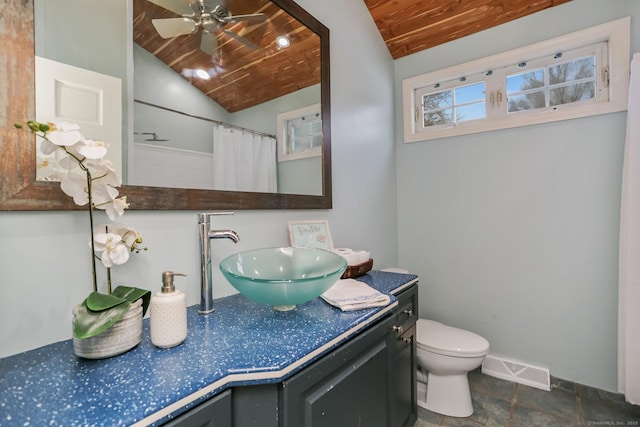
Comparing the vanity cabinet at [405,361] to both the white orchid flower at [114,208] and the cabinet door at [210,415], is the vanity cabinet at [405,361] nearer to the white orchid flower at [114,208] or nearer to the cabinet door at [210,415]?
the cabinet door at [210,415]

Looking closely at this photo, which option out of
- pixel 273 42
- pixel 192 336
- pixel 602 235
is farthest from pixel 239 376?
pixel 602 235

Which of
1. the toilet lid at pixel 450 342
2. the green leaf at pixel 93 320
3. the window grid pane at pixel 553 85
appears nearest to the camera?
the green leaf at pixel 93 320

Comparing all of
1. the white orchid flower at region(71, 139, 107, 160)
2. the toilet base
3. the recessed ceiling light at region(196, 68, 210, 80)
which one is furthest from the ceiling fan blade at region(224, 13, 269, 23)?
the toilet base

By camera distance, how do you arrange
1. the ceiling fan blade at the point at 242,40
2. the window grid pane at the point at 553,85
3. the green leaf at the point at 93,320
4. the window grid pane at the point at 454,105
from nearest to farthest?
1. the green leaf at the point at 93,320
2. the ceiling fan blade at the point at 242,40
3. the window grid pane at the point at 553,85
4. the window grid pane at the point at 454,105

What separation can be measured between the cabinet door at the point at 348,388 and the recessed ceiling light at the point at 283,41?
4.50 ft

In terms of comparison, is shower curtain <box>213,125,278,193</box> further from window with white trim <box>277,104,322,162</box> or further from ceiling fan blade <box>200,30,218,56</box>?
ceiling fan blade <box>200,30,218,56</box>

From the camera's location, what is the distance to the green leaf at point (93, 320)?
0.62 metres

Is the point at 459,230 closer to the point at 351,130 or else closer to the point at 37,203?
the point at 351,130

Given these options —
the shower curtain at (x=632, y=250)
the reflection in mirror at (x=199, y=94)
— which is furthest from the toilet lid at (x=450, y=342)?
the reflection in mirror at (x=199, y=94)

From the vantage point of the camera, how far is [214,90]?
46.2 inches

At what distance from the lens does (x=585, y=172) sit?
177 centimetres

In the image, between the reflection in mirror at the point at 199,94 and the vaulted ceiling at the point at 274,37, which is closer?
the reflection in mirror at the point at 199,94

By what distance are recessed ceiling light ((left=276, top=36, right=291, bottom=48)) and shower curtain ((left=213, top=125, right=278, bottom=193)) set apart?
1.65ft

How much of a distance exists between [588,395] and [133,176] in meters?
2.60
